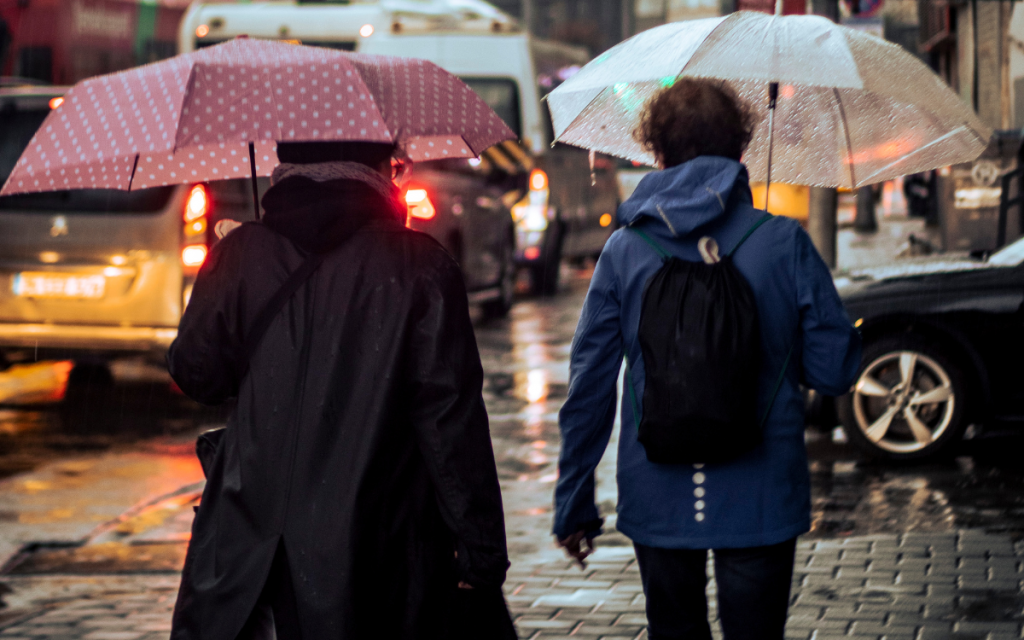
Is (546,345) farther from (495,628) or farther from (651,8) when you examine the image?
(651,8)

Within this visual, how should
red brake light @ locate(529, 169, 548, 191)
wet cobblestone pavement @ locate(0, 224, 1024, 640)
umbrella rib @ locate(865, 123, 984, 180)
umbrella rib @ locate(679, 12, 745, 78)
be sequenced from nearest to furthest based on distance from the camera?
umbrella rib @ locate(679, 12, 745, 78)
umbrella rib @ locate(865, 123, 984, 180)
wet cobblestone pavement @ locate(0, 224, 1024, 640)
red brake light @ locate(529, 169, 548, 191)

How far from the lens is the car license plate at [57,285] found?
8.80 meters

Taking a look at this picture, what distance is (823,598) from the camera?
4977mm

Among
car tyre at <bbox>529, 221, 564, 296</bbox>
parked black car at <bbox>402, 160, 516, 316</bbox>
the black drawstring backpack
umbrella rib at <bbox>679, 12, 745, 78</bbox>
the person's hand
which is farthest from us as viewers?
car tyre at <bbox>529, 221, 564, 296</bbox>

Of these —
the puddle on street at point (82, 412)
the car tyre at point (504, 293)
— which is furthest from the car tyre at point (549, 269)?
the puddle on street at point (82, 412)

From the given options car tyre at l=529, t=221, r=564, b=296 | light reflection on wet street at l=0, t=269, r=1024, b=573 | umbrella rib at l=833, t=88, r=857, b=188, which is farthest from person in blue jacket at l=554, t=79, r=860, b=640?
car tyre at l=529, t=221, r=564, b=296

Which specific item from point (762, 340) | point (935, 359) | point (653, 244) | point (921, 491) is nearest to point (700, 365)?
point (762, 340)

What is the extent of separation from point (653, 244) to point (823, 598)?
2.44m

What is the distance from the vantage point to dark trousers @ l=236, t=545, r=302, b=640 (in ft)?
8.84

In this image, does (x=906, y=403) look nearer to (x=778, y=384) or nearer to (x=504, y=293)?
(x=778, y=384)

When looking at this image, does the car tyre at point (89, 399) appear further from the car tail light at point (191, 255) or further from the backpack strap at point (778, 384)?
the backpack strap at point (778, 384)

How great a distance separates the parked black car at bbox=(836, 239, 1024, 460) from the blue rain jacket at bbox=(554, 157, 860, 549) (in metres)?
4.38

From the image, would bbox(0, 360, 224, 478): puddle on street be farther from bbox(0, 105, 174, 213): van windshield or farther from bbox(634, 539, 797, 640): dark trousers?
bbox(634, 539, 797, 640): dark trousers

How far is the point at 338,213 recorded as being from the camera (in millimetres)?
2773
